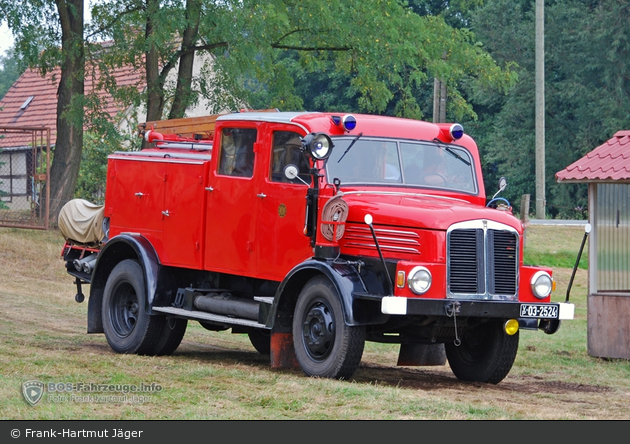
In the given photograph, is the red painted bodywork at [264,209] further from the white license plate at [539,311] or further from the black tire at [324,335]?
the black tire at [324,335]

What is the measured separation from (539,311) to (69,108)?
612 inches

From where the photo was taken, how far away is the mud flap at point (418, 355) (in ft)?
35.8

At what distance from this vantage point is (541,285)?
985cm

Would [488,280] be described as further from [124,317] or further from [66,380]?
[124,317]

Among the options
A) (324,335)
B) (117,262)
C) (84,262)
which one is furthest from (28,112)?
(324,335)

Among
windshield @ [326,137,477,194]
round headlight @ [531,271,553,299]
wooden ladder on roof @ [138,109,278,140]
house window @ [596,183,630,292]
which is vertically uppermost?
wooden ladder on roof @ [138,109,278,140]

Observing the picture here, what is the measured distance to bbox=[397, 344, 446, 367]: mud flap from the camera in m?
10.9

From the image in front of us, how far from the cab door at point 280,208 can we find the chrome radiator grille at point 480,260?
4.80 feet

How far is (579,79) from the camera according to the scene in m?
51.8

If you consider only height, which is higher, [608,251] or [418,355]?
[608,251]

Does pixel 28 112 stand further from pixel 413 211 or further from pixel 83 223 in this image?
pixel 413 211

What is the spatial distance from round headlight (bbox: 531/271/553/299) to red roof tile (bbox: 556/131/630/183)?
341 centimetres

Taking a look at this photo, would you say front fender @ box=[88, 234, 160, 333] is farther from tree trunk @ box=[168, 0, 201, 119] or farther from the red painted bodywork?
tree trunk @ box=[168, 0, 201, 119]

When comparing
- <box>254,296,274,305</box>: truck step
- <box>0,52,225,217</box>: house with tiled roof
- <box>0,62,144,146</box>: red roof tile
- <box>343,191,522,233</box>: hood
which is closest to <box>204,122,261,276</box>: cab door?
<box>254,296,274,305</box>: truck step
